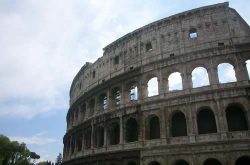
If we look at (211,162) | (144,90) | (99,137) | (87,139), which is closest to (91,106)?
(87,139)

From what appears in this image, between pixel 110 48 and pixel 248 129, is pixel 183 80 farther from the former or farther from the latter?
pixel 110 48

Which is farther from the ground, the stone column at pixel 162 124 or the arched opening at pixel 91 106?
the arched opening at pixel 91 106

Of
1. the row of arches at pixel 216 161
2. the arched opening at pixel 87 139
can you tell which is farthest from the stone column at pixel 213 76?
the arched opening at pixel 87 139

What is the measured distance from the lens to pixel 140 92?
62.9 ft

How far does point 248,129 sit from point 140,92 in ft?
25.7

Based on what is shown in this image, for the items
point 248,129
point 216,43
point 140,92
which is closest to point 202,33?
point 216,43

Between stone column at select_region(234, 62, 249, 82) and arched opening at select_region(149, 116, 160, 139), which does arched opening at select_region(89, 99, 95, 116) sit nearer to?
arched opening at select_region(149, 116, 160, 139)

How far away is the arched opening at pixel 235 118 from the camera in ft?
50.4

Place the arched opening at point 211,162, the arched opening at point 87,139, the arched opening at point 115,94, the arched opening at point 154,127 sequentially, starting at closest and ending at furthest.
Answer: the arched opening at point 211,162, the arched opening at point 154,127, the arched opening at point 115,94, the arched opening at point 87,139

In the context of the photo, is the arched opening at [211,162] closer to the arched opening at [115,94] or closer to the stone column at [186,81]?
the stone column at [186,81]

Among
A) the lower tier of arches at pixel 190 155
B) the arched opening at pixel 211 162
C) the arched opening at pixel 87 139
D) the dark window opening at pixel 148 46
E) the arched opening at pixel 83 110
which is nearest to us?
the lower tier of arches at pixel 190 155

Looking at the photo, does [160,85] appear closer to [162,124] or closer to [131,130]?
[162,124]

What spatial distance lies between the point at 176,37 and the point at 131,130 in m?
8.05

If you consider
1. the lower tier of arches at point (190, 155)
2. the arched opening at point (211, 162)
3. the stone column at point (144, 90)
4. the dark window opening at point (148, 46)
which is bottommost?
the arched opening at point (211, 162)
